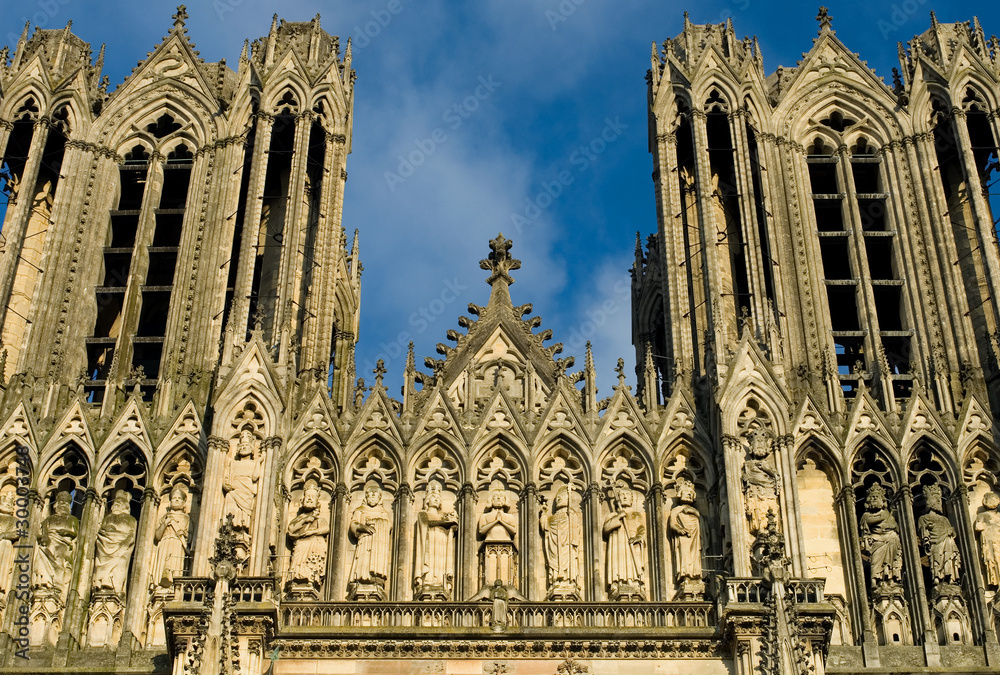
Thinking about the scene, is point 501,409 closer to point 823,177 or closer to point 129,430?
point 129,430

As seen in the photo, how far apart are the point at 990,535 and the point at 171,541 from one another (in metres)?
12.4

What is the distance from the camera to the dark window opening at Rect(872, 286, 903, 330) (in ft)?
110

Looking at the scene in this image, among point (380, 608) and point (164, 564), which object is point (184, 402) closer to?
point (164, 564)

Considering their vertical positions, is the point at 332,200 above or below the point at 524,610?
above

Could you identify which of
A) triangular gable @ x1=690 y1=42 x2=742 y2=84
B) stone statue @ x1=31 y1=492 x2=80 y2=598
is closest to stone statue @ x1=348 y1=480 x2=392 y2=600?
stone statue @ x1=31 y1=492 x2=80 y2=598

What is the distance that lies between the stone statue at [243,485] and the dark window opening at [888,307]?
37.8ft

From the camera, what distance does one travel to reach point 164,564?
2847 centimetres

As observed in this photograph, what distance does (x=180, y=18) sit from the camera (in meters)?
37.8

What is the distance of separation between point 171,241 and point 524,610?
480 inches

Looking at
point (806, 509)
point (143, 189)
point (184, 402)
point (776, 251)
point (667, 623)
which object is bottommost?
point (667, 623)

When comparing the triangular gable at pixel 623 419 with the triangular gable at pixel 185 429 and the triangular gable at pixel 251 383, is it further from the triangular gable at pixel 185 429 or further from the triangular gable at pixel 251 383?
the triangular gable at pixel 185 429

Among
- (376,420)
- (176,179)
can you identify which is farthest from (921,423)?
(176,179)

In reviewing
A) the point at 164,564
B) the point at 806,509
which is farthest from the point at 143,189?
the point at 806,509

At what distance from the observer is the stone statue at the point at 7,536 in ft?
92.4
